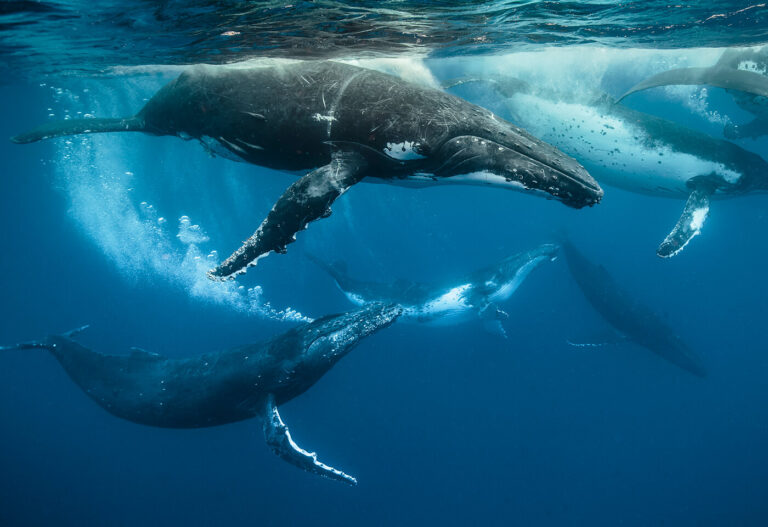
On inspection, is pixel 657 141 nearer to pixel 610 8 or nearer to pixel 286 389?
pixel 610 8

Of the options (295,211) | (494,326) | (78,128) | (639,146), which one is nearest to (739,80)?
(639,146)

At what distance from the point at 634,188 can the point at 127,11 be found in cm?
1215

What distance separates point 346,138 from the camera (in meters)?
3.93

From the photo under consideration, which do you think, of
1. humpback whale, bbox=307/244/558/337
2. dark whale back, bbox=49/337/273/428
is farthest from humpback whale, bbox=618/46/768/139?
dark whale back, bbox=49/337/273/428

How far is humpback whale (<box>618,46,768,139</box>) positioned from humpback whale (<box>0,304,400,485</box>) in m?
7.48

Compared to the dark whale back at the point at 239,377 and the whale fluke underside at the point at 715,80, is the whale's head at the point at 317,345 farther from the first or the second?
the whale fluke underside at the point at 715,80

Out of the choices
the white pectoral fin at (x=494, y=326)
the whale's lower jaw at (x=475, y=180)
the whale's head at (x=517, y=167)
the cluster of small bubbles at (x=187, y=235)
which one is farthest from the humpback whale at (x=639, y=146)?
the cluster of small bubbles at (x=187, y=235)

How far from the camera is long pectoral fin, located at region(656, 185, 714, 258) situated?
705 centimetres

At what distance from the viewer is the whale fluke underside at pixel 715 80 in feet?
25.2

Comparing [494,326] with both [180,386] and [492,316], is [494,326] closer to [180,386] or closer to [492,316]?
[492,316]

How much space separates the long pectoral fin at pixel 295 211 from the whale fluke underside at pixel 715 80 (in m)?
7.28

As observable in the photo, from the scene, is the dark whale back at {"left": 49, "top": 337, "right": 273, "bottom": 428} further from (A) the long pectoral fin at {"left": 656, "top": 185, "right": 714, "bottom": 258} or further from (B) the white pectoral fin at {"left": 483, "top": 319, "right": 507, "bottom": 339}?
(B) the white pectoral fin at {"left": 483, "top": 319, "right": 507, "bottom": 339}

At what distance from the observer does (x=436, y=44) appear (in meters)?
12.8

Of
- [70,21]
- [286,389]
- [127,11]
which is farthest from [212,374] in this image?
[70,21]
